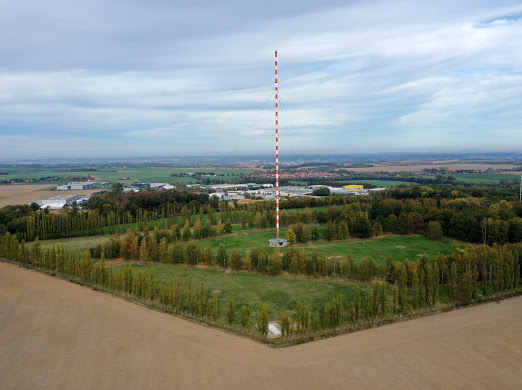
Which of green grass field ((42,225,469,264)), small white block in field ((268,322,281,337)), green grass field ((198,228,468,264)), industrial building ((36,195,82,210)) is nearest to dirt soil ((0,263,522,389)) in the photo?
small white block in field ((268,322,281,337))

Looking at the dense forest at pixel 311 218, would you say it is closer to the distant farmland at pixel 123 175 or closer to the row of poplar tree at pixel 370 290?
the row of poplar tree at pixel 370 290

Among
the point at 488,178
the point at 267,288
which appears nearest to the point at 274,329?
the point at 267,288

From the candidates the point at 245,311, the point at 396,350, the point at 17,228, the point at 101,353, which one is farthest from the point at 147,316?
the point at 17,228

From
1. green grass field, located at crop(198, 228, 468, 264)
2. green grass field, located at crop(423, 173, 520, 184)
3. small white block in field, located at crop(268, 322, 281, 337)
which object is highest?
green grass field, located at crop(423, 173, 520, 184)

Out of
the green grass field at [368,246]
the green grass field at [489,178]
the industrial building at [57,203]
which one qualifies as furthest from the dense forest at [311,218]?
the green grass field at [489,178]

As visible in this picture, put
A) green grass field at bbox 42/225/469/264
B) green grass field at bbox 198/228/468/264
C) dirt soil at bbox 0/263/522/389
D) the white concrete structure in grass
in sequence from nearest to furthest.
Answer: dirt soil at bbox 0/263/522/389, green grass field at bbox 198/228/468/264, green grass field at bbox 42/225/469/264, the white concrete structure in grass

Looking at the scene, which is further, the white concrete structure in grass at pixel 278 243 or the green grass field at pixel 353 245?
the white concrete structure in grass at pixel 278 243

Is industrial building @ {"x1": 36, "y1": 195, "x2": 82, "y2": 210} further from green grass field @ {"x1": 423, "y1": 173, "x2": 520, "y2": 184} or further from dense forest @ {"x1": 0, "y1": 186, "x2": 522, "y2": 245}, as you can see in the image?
green grass field @ {"x1": 423, "y1": 173, "x2": 520, "y2": 184}

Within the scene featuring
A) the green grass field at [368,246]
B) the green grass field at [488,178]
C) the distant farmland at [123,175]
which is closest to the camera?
the green grass field at [368,246]

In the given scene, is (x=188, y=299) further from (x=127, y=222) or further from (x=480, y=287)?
(x=127, y=222)
